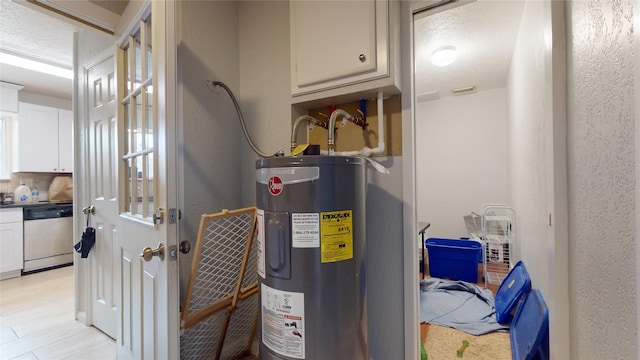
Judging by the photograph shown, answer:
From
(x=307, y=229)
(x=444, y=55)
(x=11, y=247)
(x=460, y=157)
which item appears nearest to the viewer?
(x=307, y=229)

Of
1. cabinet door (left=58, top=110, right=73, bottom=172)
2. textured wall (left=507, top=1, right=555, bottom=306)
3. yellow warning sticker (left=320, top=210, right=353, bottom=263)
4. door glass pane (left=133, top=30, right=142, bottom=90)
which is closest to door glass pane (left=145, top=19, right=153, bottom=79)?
door glass pane (left=133, top=30, right=142, bottom=90)

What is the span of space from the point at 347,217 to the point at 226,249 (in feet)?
2.72

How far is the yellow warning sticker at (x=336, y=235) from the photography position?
98 cm

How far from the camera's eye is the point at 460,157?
4.17 m

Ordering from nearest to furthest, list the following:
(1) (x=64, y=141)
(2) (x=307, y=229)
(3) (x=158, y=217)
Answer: (2) (x=307, y=229) → (3) (x=158, y=217) → (1) (x=64, y=141)

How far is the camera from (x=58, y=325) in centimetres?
221

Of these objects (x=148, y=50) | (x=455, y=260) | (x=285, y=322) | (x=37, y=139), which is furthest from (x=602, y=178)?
(x=37, y=139)

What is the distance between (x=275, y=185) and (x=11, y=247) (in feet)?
14.2

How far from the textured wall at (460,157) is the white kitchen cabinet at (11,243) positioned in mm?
5306

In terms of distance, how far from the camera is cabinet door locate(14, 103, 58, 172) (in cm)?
357

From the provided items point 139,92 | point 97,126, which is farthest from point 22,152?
point 139,92

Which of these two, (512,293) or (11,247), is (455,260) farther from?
(11,247)

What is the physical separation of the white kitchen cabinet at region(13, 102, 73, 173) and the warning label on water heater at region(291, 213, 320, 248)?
475cm

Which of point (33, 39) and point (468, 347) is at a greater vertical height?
point (33, 39)
